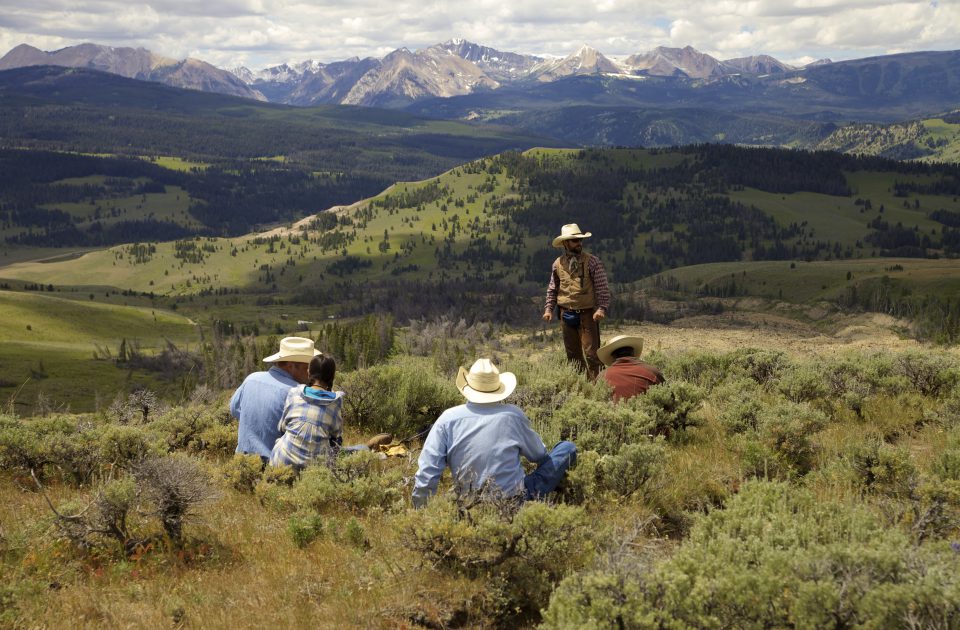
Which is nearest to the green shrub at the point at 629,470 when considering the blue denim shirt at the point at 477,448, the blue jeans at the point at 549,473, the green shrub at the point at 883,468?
the blue jeans at the point at 549,473

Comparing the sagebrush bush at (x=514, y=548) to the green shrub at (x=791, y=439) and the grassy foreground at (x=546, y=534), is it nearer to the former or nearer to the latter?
the grassy foreground at (x=546, y=534)

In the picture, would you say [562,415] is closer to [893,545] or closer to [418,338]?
[893,545]

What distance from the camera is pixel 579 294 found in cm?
1352

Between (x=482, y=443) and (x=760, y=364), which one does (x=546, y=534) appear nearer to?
(x=482, y=443)

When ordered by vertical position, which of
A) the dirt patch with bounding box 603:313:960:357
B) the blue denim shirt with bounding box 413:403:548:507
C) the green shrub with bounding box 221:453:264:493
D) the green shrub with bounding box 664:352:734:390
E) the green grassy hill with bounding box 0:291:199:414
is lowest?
the green grassy hill with bounding box 0:291:199:414

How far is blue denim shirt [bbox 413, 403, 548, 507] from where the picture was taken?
677cm

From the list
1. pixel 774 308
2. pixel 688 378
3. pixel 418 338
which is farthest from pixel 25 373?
pixel 688 378

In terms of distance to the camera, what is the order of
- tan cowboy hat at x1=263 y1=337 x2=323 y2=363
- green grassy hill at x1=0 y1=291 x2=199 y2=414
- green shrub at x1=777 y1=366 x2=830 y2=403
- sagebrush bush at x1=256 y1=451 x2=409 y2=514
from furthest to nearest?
green grassy hill at x1=0 y1=291 x2=199 y2=414, green shrub at x1=777 y1=366 x2=830 y2=403, tan cowboy hat at x1=263 y1=337 x2=323 y2=363, sagebrush bush at x1=256 y1=451 x2=409 y2=514

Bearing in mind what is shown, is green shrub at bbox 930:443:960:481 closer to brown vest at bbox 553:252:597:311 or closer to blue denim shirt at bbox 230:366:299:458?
brown vest at bbox 553:252:597:311

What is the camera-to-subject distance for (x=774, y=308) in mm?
61750

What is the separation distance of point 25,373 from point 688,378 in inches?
3993

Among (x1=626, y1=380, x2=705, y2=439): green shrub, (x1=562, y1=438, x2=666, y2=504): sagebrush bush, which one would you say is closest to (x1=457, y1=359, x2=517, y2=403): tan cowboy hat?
(x1=562, y1=438, x2=666, y2=504): sagebrush bush

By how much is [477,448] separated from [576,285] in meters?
7.27

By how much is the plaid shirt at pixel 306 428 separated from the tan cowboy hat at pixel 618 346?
18.7 feet
